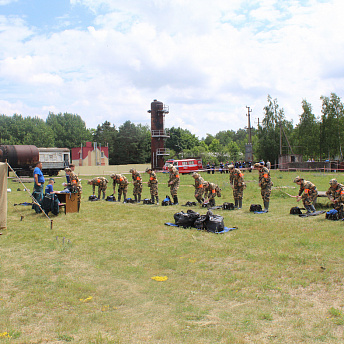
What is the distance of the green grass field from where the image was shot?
4625 millimetres

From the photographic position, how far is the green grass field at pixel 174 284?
462cm

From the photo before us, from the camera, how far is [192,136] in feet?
319

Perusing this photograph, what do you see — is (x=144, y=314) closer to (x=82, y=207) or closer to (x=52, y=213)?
(x=52, y=213)

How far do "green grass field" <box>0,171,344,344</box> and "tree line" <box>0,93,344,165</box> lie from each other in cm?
4610

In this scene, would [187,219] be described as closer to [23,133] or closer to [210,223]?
[210,223]

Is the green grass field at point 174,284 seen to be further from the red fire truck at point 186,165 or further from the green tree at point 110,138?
the green tree at point 110,138

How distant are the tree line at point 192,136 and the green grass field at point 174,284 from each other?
1815 inches

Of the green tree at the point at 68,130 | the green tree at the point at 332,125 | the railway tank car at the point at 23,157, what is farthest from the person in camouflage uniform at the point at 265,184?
the green tree at the point at 68,130

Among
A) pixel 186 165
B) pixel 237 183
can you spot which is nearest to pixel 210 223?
pixel 237 183

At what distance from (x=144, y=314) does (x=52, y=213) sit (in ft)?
31.9

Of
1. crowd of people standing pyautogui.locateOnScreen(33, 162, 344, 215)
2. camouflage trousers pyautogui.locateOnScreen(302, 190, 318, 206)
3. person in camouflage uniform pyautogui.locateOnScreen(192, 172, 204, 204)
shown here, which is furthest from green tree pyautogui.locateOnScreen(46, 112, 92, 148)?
camouflage trousers pyautogui.locateOnScreen(302, 190, 318, 206)

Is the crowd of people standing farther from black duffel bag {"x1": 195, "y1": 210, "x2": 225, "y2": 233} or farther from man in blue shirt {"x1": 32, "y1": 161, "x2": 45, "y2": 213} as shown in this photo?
black duffel bag {"x1": 195, "y1": 210, "x2": 225, "y2": 233}

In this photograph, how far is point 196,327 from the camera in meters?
4.73

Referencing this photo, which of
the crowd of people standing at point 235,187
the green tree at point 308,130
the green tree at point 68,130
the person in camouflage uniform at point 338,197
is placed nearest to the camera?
the person in camouflage uniform at point 338,197
